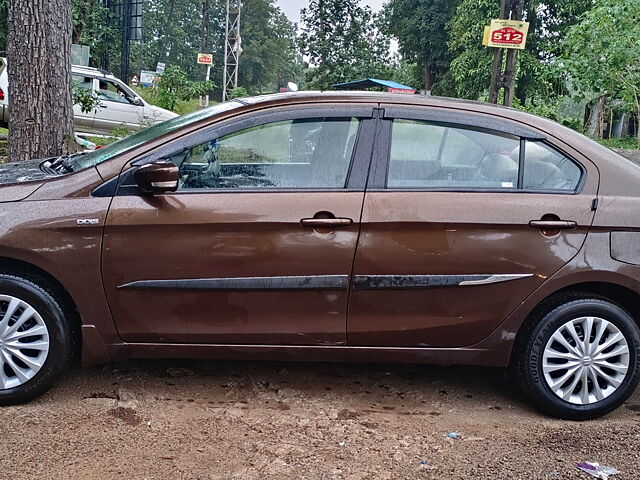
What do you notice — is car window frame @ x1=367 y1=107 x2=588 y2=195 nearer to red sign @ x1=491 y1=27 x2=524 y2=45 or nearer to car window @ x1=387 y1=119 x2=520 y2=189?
car window @ x1=387 y1=119 x2=520 y2=189

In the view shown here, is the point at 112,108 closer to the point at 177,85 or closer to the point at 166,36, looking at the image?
the point at 177,85

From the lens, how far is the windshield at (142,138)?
3449 millimetres

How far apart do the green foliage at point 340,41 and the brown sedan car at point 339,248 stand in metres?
30.8

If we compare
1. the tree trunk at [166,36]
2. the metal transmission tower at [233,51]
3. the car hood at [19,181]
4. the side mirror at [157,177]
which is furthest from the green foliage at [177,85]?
the tree trunk at [166,36]

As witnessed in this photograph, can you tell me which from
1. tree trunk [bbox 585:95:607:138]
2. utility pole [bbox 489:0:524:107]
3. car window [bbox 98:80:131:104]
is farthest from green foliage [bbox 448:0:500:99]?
utility pole [bbox 489:0:524:107]

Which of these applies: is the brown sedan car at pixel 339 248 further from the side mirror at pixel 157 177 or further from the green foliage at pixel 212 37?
the green foliage at pixel 212 37

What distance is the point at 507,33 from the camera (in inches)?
306

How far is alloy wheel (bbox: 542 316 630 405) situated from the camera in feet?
11.3

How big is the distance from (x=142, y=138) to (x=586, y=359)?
2713 mm

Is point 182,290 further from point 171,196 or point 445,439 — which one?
point 445,439

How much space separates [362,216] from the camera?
3291 millimetres

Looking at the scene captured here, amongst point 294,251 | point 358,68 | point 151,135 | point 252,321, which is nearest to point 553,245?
point 294,251

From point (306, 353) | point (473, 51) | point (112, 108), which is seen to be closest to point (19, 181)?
point (306, 353)

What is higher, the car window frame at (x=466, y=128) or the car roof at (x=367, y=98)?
the car roof at (x=367, y=98)
